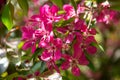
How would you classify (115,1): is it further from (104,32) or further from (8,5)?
(104,32)

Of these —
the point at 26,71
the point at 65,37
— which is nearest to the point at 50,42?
the point at 65,37

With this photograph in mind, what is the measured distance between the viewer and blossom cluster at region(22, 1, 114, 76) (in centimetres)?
163

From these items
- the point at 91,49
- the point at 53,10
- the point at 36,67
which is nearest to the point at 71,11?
the point at 53,10

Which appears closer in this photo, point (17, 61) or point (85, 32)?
point (85, 32)

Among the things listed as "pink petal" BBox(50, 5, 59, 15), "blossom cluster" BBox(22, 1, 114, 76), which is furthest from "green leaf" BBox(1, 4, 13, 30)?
"pink petal" BBox(50, 5, 59, 15)

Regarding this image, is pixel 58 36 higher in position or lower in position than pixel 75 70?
higher

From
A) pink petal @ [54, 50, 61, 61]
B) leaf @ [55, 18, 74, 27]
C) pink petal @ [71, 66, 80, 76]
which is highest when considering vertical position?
leaf @ [55, 18, 74, 27]

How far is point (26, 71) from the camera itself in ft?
6.02

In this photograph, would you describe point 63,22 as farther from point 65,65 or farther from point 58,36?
point 65,65

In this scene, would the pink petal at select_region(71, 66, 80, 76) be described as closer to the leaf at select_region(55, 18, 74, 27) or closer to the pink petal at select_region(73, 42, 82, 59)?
the pink petal at select_region(73, 42, 82, 59)

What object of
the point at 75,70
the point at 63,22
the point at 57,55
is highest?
the point at 63,22

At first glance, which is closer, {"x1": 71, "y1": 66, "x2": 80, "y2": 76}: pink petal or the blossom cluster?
the blossom cluster

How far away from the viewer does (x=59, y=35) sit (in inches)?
65.6

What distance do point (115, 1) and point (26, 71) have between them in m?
0.96
